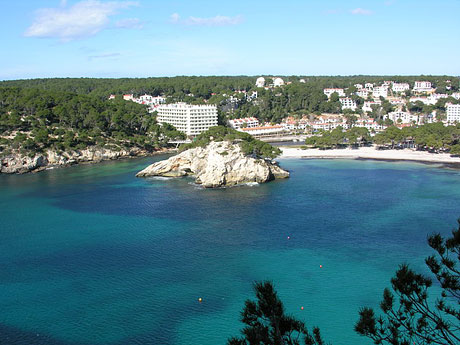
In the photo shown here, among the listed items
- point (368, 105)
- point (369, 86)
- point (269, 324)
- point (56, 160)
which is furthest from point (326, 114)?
point (269, 324)

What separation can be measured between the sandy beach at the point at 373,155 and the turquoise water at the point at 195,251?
30.5 feet

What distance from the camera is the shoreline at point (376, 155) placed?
147ft

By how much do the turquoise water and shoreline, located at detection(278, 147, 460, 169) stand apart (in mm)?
8772

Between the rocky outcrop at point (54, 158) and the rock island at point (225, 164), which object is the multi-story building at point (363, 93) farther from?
the rock island at point (225, 164)

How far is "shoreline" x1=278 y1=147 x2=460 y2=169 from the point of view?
4486 centimetres

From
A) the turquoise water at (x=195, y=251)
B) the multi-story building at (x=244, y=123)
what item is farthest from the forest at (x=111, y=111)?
the turquoise water at (x=195, y=251)

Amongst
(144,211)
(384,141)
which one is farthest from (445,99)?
(144,211)

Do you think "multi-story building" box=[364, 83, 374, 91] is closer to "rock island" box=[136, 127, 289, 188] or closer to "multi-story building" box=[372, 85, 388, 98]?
"multi-story building" box=[372, 85, 388, 98]

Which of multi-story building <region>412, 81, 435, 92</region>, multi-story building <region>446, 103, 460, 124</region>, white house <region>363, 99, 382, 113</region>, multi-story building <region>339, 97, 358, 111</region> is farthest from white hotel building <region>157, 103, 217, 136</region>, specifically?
multi-story building <region>412, 81, 435, 92</region>

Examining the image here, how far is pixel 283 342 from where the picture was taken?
293 inches

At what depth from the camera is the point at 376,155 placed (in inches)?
1933

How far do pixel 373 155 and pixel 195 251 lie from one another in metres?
33.7

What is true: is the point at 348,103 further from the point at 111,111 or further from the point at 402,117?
the point at 111,111

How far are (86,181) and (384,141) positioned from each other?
34584mm
